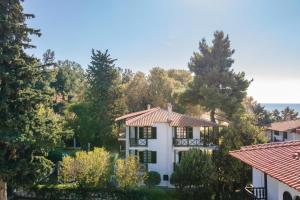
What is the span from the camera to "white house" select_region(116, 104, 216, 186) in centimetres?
3631

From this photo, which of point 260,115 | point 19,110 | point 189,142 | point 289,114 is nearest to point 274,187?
point 19,110

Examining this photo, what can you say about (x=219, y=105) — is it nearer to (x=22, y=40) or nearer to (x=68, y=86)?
(x=22, y=40)

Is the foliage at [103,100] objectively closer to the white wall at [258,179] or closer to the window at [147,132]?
the window at [147,132]

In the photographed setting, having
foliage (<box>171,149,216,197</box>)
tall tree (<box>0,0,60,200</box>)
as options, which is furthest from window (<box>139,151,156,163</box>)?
tall tree (<box>0,0,60,200</box>)

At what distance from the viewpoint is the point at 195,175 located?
1191 inches

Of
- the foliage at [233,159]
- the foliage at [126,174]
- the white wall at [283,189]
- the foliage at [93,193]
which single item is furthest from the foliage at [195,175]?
the white wall at [283,189]

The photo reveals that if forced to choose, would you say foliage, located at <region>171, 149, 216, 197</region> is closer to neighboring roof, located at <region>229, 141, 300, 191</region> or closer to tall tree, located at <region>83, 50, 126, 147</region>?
neighboring roof, located at <region>229, 141, 300, 191</region>

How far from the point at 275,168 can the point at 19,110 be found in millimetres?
17271

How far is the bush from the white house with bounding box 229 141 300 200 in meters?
14.4

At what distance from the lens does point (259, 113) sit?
230ft

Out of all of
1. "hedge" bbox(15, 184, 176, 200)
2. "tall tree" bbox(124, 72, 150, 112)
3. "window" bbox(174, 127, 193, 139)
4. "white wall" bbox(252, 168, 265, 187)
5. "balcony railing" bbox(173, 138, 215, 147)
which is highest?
"tall tree" bbox(124, 72, 150, 112)

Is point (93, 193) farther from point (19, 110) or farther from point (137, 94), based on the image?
point (137, 94)

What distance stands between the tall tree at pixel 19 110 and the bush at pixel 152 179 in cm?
1246

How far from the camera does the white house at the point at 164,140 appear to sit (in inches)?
1430
